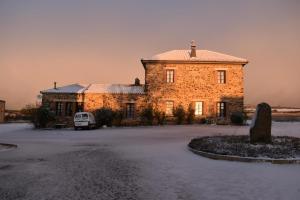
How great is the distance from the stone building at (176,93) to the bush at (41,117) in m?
1.92

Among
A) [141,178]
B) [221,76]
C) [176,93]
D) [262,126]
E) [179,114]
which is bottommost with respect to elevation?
[141,178]

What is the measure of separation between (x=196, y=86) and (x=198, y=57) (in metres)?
3.11

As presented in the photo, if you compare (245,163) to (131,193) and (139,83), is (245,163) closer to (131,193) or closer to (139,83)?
(131,193)

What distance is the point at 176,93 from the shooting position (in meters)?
33.6

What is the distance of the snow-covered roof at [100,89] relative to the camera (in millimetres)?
33906

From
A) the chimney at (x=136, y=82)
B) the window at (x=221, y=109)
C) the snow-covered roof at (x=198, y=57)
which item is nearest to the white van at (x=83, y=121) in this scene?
the snow-covered roof at (x=198, y=57)

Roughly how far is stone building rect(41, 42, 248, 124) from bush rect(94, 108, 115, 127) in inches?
105

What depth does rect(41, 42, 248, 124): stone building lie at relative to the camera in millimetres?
33500

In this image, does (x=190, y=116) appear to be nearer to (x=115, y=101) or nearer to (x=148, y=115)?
(x=148, y=115)

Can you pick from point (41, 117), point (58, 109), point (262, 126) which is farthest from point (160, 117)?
point (262, 126)

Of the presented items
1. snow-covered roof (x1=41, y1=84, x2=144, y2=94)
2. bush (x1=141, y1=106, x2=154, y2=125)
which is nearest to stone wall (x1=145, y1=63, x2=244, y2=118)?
bush (x1=141, y1=106, x2=154, y2=125)

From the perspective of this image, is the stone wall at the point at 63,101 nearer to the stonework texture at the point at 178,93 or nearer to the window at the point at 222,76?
the stonework texture at the point at 178,93

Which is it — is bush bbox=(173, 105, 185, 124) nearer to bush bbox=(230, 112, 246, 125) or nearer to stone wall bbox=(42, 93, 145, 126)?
stone wall bbox=(42, 93, 145, 126)

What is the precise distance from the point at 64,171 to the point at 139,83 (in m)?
28.6
